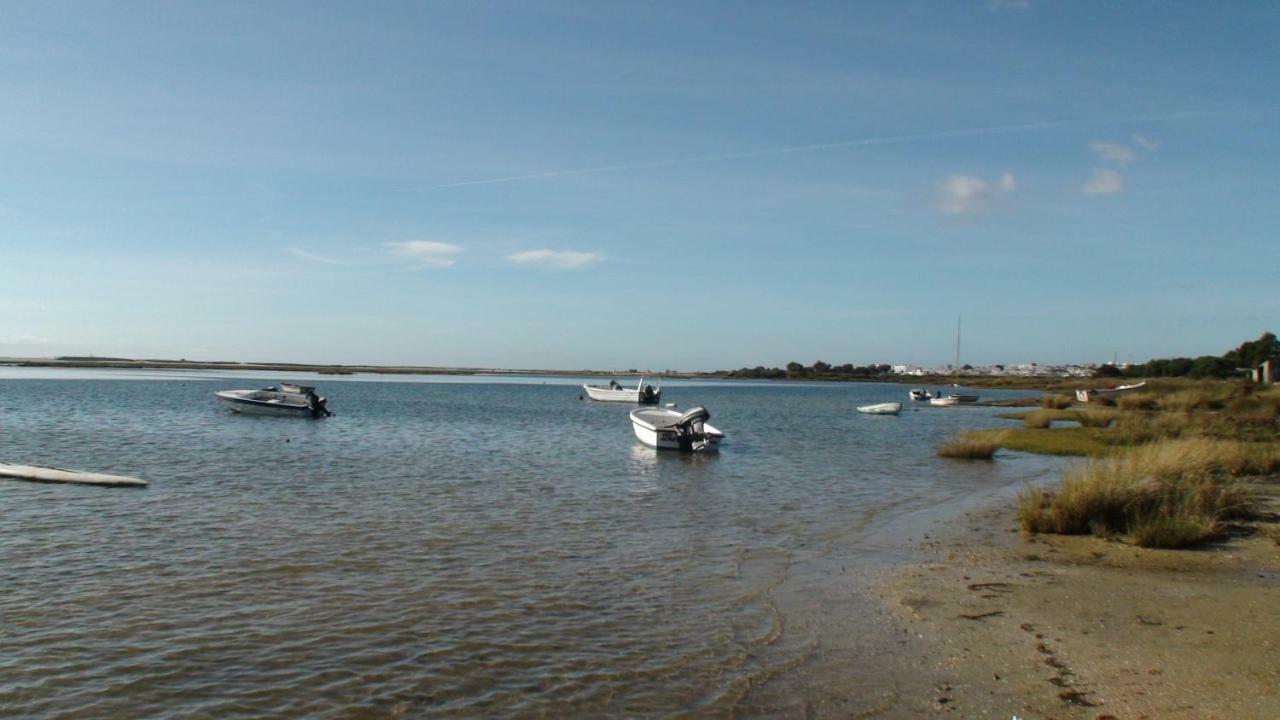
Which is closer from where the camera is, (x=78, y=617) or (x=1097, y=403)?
(x=78, y=617)

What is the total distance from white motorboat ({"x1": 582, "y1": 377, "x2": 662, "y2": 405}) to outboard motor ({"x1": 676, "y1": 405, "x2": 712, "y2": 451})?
4427 cm

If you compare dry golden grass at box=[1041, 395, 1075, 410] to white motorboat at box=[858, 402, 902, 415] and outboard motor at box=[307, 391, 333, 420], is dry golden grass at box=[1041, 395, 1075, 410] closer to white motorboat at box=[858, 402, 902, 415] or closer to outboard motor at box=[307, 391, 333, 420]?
white motorboat at box=[858, 402, 902, 415]

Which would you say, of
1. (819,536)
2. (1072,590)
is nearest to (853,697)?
(1072,590)

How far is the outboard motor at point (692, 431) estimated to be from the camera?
32500 mm

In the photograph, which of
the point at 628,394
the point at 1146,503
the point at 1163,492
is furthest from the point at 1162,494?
the point at 628,394

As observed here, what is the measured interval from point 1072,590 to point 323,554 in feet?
36.3

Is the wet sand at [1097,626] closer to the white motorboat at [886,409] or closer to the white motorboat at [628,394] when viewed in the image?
the white motorboat at [886,409]

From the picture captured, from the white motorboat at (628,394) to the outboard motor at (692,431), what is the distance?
44.3 m

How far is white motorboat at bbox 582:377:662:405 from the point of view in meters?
78.7

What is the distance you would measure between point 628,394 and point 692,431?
52.9 meters

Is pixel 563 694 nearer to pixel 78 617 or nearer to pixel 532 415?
pixel 78 617

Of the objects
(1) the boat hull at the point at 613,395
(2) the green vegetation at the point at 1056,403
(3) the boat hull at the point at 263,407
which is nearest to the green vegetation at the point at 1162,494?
(2) the green vegetation at the point at 1056,403

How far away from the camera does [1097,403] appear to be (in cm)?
6134

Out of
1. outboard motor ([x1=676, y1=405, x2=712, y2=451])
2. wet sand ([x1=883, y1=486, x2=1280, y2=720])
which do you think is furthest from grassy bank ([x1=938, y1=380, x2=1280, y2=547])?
outboard motor ([x1=676, y1=405, x2=712, y2=451])
